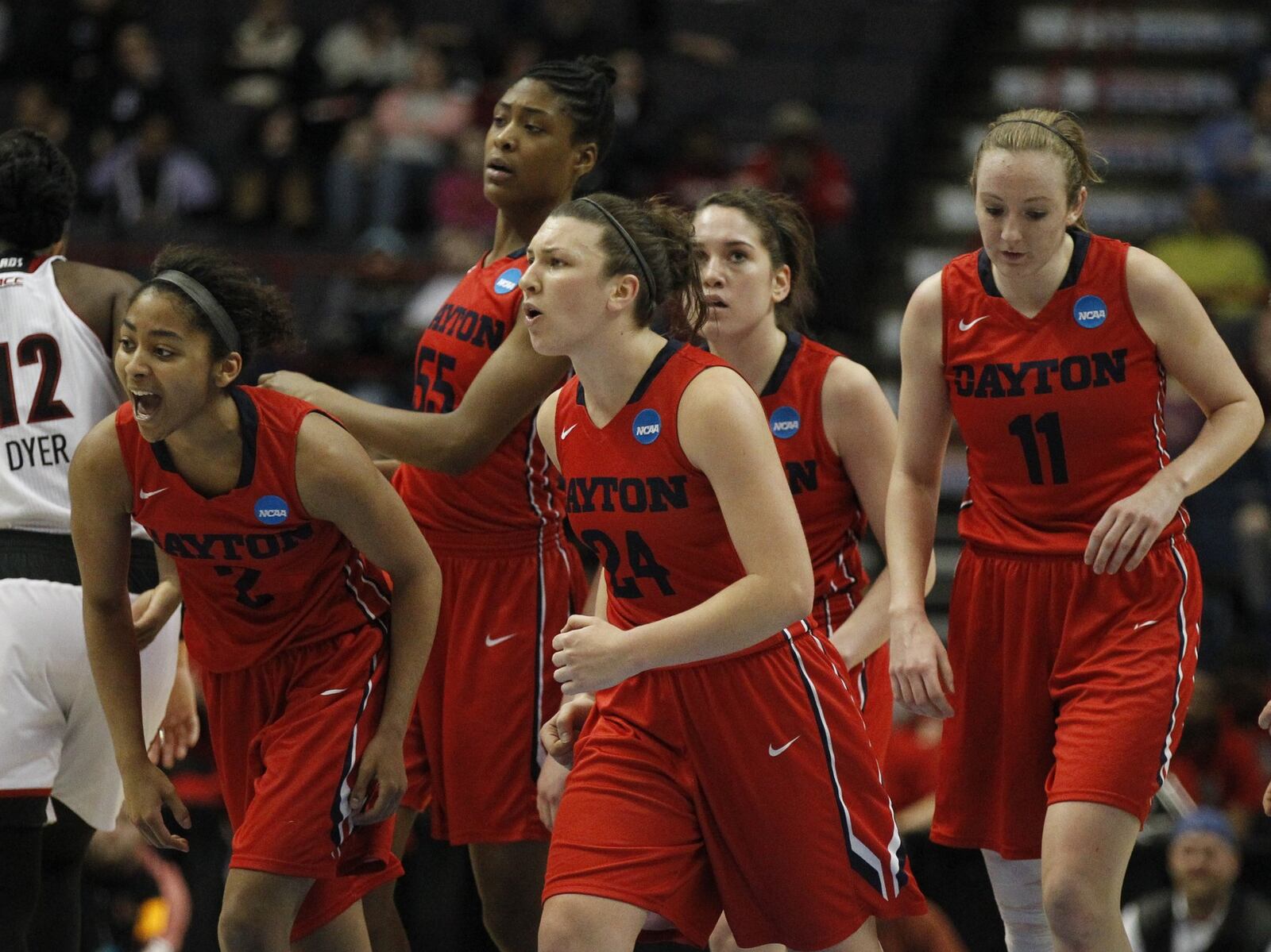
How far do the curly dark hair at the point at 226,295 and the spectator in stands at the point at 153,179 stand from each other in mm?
7728

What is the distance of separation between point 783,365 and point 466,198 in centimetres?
711

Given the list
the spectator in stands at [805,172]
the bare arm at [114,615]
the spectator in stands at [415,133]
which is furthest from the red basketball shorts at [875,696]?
the spectator in stands at [415,133]

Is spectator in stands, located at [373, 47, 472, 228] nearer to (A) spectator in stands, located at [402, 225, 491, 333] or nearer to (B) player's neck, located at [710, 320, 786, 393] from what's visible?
(A) spectator in stands, located at [402, 225, 491, 333]

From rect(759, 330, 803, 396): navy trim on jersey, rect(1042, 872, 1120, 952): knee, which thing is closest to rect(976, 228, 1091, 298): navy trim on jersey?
rect(759, 330, 803, 396): navy trim on jersey

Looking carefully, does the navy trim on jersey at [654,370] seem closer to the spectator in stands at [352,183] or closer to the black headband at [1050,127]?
the black headband at [1050,127]

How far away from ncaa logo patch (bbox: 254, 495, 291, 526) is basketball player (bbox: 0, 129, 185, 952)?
558 millimetres

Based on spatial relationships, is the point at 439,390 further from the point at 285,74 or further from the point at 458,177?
the point at 285,74

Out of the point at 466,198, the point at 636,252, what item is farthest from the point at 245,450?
the point at 466,198

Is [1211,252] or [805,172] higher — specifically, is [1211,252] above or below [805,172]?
below

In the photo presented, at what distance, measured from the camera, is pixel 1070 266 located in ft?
13.0

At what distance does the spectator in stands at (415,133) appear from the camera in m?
11.7

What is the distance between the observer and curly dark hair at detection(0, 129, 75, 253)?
437 cm

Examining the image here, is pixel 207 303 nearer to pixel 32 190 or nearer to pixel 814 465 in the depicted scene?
pixel 32 190

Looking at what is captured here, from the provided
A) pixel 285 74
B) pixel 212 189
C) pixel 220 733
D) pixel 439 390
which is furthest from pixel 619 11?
pixel 220 733
